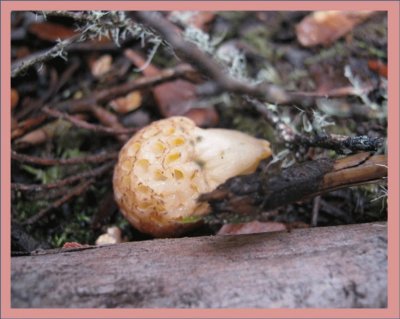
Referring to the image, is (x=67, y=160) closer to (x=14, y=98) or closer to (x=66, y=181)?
(x=66, y=181)

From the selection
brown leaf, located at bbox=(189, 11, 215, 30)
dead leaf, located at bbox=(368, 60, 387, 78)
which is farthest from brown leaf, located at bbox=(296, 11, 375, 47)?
brown leaf, located at bbox=(189, 11, 215, 30)

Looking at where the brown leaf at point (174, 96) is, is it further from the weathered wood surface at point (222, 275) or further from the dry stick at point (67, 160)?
the weathered wood surface at point (222, 275)

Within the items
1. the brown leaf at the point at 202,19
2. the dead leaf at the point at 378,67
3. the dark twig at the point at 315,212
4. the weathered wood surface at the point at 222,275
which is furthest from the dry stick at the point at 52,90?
the dead leaf at the point at 378,67

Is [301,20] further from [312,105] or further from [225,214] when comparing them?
[225,214]

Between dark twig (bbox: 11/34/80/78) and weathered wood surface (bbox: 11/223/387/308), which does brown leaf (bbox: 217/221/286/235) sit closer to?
weathered wood surface (bbox: 11/223/387/308)

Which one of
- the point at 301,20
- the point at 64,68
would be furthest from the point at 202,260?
the point at 301,20
